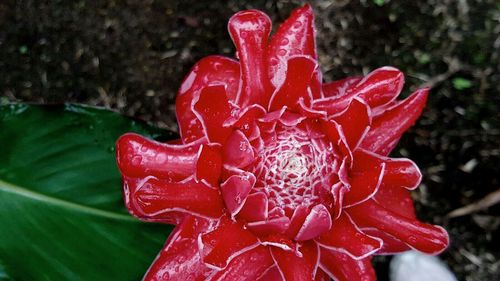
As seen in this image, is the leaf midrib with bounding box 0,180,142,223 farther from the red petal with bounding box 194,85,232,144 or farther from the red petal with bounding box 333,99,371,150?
the red petal with bounding box 333,99,371,150

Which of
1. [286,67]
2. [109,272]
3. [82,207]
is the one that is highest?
[286,67]

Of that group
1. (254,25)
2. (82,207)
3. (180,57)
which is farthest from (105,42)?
(254,25)

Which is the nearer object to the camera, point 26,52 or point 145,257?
point 145,257

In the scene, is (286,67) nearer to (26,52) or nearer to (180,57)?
(180,57)

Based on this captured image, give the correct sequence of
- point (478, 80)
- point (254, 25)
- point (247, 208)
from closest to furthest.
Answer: point (247, 208) < point (254, 25) < point (478, 80)

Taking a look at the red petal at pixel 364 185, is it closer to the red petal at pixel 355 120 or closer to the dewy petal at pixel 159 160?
the red petal at pixel 355 120

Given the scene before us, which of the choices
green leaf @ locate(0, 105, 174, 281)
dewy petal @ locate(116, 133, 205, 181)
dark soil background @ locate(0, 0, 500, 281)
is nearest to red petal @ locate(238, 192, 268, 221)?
dewy petal @ locate(116, 133, 205, 181)

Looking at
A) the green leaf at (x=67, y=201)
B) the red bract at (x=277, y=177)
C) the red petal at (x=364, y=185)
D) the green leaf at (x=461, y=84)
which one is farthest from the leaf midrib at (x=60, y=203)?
the green leaf at (x=461, y=84)
